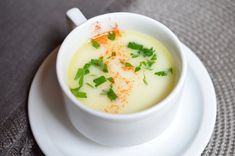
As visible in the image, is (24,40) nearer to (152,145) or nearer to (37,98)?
(37,98)

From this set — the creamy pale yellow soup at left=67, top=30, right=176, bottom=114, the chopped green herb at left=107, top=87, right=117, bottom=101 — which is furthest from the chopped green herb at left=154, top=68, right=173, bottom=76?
the chopped green herb at left=107, top=87, right=117, bottom=101

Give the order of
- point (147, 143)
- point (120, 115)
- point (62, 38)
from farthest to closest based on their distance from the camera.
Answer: point (62, 38), point (147, 143), point (120, 115)

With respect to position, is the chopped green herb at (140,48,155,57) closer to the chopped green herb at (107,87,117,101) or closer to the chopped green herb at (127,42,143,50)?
the chopped green herb at (127,42,143,50)

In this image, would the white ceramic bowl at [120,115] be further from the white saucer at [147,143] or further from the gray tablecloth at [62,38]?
the gray tablecloth at [62,38]

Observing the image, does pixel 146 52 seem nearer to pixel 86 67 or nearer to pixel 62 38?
pixel 86 67

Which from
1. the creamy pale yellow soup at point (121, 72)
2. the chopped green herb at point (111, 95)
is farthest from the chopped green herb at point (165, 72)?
the chopped green herb at point (111, 95)

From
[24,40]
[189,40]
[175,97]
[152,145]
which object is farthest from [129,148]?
[24,40]

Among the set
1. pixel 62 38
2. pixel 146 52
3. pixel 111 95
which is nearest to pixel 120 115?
pixel 111 95
